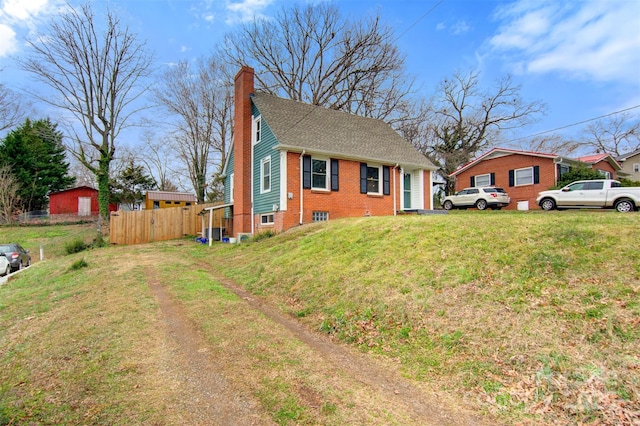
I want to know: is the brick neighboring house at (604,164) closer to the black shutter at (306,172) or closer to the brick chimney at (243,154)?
the black shutter at (306,172)

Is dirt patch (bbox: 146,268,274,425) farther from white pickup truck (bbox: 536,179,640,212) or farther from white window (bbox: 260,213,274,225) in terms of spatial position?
white pickup truck (bbox: 536,179,640,212)

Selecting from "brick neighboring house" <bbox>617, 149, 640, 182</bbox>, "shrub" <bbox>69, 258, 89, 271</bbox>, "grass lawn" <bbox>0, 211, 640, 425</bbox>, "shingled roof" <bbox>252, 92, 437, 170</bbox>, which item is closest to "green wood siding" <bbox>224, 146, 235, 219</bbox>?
"shingled roof" <bbox>252, 92, 437, 170</bbox>

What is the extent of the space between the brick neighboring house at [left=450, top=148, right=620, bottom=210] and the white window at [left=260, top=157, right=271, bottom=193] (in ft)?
54.4

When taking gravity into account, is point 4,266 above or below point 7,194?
below

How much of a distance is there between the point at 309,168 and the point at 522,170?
1587 centimetres

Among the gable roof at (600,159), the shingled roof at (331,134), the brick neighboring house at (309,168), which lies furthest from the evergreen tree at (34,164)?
the gable roof at (600,159)

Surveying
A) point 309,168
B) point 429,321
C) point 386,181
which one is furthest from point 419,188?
point 429,321

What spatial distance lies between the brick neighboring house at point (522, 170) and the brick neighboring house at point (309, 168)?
762 centimetres

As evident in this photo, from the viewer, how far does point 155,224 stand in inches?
786

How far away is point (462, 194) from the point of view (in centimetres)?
2166

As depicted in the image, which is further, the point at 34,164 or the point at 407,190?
the point at 34,164

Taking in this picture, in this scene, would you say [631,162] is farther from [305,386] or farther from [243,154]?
[305,386]

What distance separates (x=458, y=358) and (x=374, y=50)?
94.6ft

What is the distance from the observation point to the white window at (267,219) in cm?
1561
